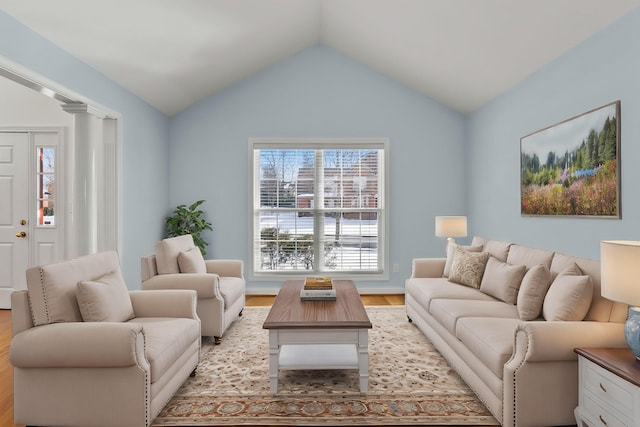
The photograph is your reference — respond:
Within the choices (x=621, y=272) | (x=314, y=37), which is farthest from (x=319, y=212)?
(x=621, y=272)

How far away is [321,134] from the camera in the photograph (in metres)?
5.48

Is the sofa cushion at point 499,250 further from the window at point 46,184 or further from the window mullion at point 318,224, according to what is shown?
the window at point 46,184

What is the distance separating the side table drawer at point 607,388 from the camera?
173 centimetres

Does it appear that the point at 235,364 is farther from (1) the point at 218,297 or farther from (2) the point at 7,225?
(2) the point at 7,225

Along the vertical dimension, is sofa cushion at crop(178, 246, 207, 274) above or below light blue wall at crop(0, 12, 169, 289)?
below

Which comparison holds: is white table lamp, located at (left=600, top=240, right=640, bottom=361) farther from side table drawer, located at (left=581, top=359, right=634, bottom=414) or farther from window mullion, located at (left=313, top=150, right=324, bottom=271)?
window mullion, located at (left=313, top=150, right=324, bottom=271)

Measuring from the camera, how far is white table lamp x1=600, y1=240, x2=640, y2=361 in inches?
72.4

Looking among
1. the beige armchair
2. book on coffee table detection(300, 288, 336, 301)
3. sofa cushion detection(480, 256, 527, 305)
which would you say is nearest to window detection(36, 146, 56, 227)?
the beige armchair

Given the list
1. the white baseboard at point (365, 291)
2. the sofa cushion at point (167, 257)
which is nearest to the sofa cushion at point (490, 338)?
the sofa cushion at point (167, 257)

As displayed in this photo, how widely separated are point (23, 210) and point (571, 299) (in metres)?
5.62

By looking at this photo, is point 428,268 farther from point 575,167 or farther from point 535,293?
point 575,167

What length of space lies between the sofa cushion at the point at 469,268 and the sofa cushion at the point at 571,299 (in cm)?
117

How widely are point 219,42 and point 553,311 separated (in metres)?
3.98

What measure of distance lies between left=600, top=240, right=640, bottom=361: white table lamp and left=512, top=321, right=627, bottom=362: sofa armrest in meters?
0.18
